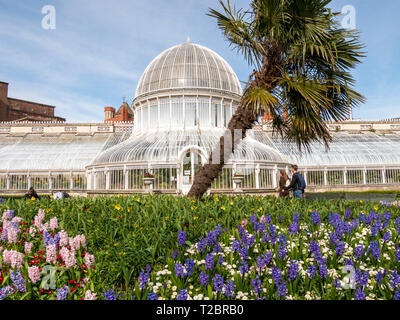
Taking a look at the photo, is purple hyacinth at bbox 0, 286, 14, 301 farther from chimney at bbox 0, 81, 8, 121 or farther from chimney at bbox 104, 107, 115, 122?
chimney at bbox 104, 107, 115, 122

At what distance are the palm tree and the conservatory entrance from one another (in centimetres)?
1185

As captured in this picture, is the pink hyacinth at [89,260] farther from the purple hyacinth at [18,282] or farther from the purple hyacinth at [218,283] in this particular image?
the purple hyacinth at [218,283]

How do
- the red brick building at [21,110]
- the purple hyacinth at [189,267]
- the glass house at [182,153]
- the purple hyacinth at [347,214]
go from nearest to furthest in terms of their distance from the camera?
the purple hyacinth at [189,267] < the purple hyacinth at [347,214] < the glass house at [182,153] < the red brick building at [21,110]

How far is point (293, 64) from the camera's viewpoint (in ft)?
27.1

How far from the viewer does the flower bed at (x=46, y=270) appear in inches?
141

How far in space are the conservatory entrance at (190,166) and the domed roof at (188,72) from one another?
651 cm

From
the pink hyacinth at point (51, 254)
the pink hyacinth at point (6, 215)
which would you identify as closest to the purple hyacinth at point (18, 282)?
the pink hyacinth at point (51, 254)

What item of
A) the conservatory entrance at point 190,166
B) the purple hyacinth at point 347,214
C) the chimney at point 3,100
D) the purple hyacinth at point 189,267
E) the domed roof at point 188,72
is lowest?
the purple hyacinth at point 189,267

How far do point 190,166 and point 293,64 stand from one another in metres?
13.2

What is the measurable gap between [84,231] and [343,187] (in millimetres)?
23687

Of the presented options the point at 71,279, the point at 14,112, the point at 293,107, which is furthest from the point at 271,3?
the point at 14,112

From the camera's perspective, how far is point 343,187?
25.0 metres

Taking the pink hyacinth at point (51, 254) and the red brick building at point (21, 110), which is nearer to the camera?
the pink hyacinth at point (51, 254)

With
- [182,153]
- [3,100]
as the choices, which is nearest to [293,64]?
[182,153]
